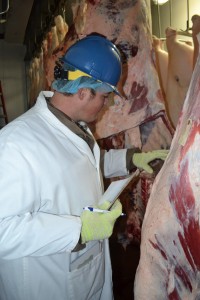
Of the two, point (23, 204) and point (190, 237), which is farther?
point (23, 204)

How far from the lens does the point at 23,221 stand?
3.97 feet

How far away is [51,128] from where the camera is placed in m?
1.49

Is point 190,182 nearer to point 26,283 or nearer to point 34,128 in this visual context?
point 34,128

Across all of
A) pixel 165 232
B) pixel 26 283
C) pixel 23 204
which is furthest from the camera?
pixel 26 283

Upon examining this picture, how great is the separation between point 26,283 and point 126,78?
4.99 feet

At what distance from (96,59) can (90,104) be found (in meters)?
0.22

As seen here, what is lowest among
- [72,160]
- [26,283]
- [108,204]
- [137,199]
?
[137,199]

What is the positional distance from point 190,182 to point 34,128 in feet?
2.69

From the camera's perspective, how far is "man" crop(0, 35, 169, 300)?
48.7 inches

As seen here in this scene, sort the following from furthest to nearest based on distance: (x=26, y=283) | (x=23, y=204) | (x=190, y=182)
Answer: (x=26, y=283) < (x=23, y=204) < (x=190, y=182)

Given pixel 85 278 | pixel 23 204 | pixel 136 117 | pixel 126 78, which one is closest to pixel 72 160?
pixel 23 204

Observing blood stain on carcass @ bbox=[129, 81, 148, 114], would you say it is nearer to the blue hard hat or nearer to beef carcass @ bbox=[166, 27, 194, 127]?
beef carcass @ bbox=[166, 27, 194, 127]

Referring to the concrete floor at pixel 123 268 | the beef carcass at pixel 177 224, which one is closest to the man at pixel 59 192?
the beef carcass at pixel 177 224

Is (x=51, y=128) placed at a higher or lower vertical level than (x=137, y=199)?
higher
